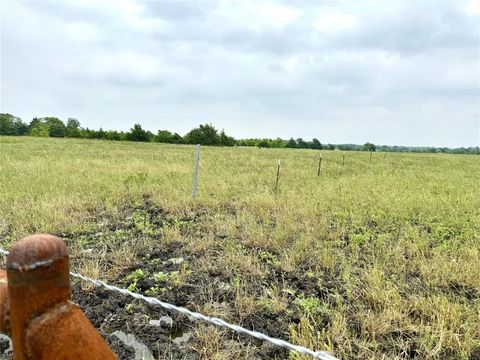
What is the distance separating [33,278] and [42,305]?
0.24 feet

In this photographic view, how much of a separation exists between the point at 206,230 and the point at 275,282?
2.09 meters

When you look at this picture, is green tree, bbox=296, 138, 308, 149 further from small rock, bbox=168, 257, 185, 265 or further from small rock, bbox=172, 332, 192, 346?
small rock, bbox=172, 332, 192, 346

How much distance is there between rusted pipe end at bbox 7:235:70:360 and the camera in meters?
0.82

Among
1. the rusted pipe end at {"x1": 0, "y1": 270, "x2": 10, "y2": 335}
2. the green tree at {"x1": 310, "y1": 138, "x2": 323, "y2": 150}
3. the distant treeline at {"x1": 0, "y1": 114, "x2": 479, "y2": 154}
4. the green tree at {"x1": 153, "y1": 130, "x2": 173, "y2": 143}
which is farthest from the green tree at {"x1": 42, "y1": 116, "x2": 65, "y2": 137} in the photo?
the rusted pipe end at {"x1": 0, "y1": 270, "x2": 10, "y2": 335}

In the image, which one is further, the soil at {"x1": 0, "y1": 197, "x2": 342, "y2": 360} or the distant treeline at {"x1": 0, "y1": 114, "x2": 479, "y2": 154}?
the distant treeline at {"x1": 0, "y1": 114, "x2": 479, "y2": 154}

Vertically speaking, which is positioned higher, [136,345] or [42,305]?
[42,305]

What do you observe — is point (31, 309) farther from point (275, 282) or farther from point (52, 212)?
point (52, 212)

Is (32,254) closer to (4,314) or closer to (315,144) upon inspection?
(4,314)

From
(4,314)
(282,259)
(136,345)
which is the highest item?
(4,314)

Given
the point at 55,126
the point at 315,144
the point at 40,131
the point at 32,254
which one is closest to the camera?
the point at 32,254

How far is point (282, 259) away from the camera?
4.37 m

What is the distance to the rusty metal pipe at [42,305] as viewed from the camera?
2.72 ft

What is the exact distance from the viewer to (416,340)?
2.76 m

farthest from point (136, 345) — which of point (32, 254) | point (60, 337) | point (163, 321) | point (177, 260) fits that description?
point (32, 254)
